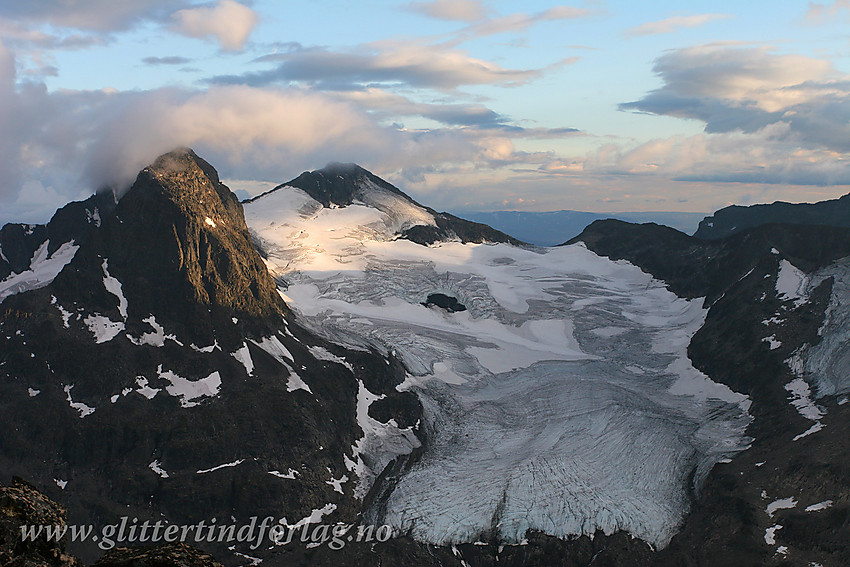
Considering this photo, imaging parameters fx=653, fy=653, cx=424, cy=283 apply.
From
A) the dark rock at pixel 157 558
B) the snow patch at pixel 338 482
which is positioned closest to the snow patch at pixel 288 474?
the snow patch at pixel 338 482

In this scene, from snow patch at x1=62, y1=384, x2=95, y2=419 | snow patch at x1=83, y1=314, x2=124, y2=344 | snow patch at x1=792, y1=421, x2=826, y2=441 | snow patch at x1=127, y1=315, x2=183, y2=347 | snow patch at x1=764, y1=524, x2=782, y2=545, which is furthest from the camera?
snow patch at x1=127, y1=315, x2=183, y2=347

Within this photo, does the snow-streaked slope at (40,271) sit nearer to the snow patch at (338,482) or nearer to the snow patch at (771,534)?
the snow patch at (338,482)

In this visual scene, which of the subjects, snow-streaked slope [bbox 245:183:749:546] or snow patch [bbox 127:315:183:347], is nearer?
snow-streaked slope [bbox 245:183:749:546]

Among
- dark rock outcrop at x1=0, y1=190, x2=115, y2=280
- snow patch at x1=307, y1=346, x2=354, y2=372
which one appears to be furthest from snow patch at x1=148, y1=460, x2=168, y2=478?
dark rock outcrop at x1=0, y1=190, x2=115, y2=280

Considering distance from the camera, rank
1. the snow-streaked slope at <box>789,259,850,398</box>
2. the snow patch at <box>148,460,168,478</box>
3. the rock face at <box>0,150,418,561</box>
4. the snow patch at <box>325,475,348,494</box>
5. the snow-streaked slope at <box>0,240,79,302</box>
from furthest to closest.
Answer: the snow-streaked slope at <box>0,240,79,302</box>
the snow-streaked slope at <box>789,259,850,398</box>
the snow patch at <box>325,475,348,494</box>
the snow patch at <box>148,460,168,478</box>
the rock face at <box>0,150,418,561</box>

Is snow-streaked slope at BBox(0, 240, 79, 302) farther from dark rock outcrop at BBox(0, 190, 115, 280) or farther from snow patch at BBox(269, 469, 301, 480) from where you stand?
snow patch at BBox(269, 469, 301, 480)

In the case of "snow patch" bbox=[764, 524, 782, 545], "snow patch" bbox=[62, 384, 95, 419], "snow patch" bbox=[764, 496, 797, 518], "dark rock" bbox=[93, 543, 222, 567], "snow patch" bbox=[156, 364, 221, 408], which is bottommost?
"snow patch" bbox=[764, 524, 782, 545]

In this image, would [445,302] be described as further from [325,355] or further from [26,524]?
[26,524]

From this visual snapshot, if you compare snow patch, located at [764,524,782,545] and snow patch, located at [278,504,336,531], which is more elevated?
snow patch, located at [764,524,782,545]
